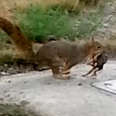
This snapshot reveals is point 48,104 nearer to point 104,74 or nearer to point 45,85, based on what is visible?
point 45,85

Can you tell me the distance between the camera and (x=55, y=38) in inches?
361

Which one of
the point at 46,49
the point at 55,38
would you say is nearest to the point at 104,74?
the point at 46,49

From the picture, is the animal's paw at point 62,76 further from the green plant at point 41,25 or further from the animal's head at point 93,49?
the green plant at point 41,25

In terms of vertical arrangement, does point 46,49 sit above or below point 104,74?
above

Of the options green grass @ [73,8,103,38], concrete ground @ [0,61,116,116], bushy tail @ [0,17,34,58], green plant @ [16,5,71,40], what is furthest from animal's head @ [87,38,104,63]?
green grass @ [73,8,103,38]

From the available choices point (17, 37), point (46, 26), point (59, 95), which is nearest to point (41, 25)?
point (46, 26)

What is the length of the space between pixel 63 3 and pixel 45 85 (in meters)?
5.27

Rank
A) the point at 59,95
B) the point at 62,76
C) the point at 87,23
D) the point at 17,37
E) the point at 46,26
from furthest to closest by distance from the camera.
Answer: the point at 87,23 → the point at 46,26 → the point at 17,37 → the point at 62,76 → the point at 59,95

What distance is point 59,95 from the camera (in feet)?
20.7

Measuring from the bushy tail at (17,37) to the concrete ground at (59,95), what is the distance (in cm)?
34

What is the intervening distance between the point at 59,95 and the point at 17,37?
4.09 feet

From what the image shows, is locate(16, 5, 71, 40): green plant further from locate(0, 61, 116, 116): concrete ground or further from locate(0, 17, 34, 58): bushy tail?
locate(0, 61, 116, 116): concrete ground

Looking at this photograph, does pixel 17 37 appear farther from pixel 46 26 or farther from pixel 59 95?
pixel 46 26

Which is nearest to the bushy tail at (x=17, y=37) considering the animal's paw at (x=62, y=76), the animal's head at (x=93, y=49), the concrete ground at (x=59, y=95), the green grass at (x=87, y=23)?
the concrete ground at (x=59, y=95)
